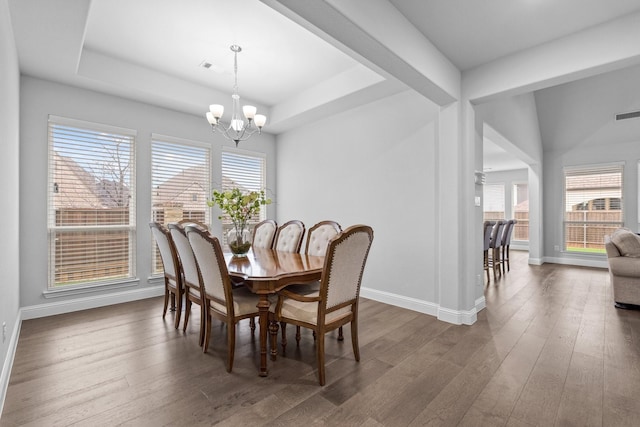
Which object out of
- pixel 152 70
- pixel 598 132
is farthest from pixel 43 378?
pixel 598 132

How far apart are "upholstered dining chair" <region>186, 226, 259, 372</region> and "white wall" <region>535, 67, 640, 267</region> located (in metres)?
6.93

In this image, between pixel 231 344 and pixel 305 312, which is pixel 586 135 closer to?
pixel 305 312

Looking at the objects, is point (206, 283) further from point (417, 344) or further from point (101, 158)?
point (101, 158)

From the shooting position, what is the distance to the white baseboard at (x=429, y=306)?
3.27 m

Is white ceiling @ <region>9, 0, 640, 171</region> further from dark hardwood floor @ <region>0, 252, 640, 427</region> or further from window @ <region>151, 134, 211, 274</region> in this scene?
dark hardwood floor @ <region>0, 252, 640, 427</region>

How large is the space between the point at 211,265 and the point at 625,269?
4684 millimetres

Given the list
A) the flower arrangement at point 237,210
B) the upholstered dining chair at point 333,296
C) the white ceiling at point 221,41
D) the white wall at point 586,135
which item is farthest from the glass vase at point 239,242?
the white wall at point 586,135

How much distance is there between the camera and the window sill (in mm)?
3545

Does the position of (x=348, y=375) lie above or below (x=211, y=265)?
below

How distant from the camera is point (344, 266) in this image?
2.18m

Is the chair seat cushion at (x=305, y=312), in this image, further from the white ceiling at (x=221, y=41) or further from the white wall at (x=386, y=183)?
the white ceiling at (x=221, y=41)

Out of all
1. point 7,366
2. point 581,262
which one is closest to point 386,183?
point 7,366

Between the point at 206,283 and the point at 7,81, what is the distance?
2.14 metres

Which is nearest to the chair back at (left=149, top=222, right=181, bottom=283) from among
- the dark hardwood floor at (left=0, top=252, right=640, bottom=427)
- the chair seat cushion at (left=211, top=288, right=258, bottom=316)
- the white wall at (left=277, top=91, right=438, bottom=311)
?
the dark hardwood floor at (left=0, top=252, right=640, bottom=427)
